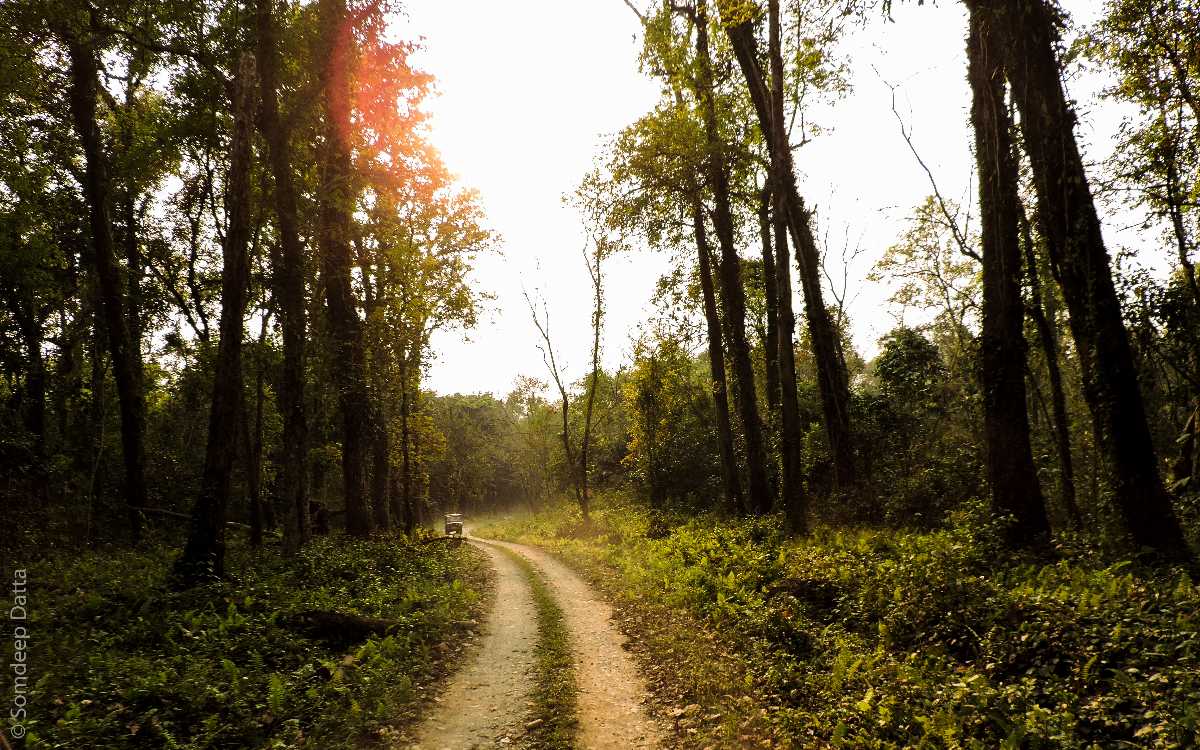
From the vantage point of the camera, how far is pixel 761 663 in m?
7.52

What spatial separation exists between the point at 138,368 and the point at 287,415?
342 inches

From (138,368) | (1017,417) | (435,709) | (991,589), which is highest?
(138,368)

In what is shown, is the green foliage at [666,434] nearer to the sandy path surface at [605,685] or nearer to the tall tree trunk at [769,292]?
the tall tree trunk at [769,292]

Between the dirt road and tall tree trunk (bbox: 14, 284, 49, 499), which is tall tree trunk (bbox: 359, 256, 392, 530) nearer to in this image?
tall tree trunk (bbox: 14, 284, 49, 499)

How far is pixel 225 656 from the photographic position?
7516 millimetres

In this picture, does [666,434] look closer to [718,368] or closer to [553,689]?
[718,368]

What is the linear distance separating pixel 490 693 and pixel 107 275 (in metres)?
17.4

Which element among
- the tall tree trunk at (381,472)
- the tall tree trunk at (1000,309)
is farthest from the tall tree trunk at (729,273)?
the tall tree trunk at (381,472)

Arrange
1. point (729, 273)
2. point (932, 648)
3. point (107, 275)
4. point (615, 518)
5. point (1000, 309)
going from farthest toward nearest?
point (615, 518) → point (729, 273) → point (107, 275) → point (1000, 309) → point (932, 648)

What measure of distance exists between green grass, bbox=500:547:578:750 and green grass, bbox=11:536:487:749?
160 cm

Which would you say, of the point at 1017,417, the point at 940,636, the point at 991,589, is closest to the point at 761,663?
the point at 940,636

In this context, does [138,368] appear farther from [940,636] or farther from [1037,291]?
[1037,291]

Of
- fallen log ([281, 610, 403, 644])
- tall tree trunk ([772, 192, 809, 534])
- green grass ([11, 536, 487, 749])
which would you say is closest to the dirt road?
green grass ([11, 536, 487, 749])

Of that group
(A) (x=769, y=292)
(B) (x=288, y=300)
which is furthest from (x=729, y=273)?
(B) (x=288, y=300)
